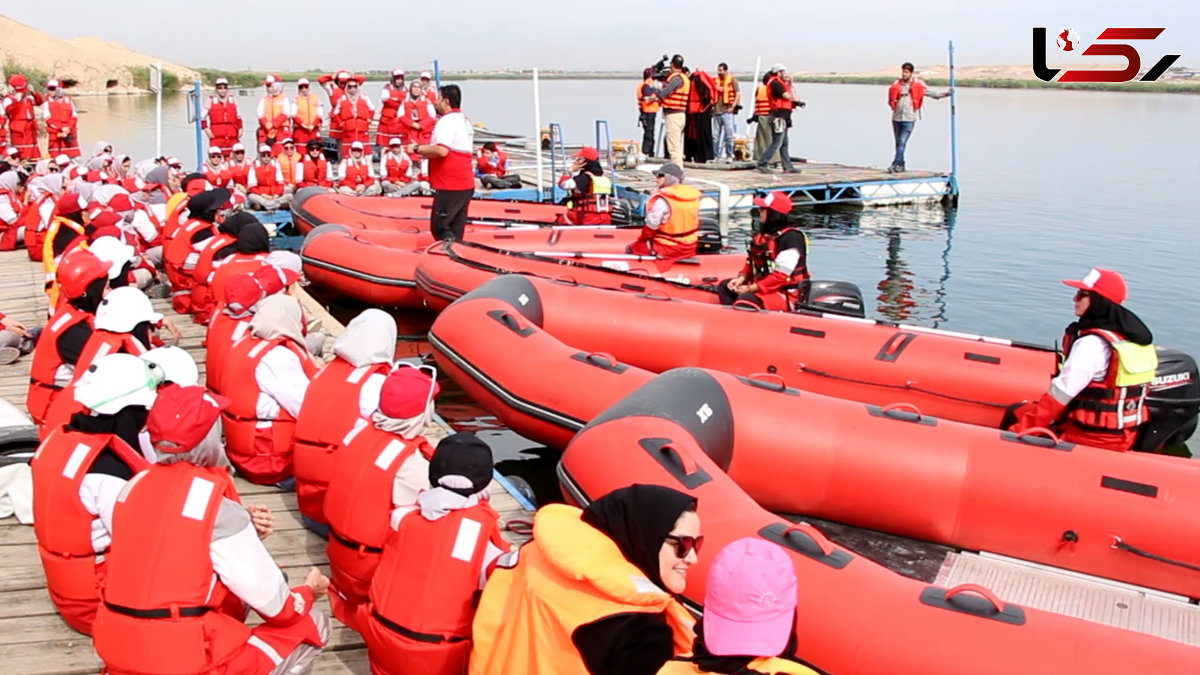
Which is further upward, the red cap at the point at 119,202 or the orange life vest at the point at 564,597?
the red cap at the point at 119,202

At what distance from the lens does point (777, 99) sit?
12828 millimetres

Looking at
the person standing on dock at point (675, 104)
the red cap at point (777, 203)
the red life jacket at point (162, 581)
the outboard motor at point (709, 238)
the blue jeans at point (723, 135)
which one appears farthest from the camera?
the blue jeans at point (723, 135)

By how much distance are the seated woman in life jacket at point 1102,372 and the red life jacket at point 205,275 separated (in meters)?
4.37

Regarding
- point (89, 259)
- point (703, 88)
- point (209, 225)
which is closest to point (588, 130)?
point (703, 88)

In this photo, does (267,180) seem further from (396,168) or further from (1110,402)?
(1110,402)

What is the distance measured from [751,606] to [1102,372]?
299 centimetres

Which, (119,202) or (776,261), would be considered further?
(119,202)

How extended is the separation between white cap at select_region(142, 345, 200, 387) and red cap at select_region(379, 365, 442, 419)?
2.25ft

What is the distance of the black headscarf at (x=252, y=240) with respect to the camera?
5.09m

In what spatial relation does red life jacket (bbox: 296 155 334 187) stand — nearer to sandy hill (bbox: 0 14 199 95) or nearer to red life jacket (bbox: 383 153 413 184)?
red life jacket (bbox: 383 153 413 184)

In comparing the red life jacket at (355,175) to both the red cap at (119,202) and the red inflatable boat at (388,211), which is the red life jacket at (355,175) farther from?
the red cap at (119,202)

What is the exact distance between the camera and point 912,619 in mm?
2723

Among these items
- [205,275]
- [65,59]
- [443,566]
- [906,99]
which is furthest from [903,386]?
[65,59]

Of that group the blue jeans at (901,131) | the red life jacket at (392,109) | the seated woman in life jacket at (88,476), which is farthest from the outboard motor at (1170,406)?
the red life jacket at (392,109)
